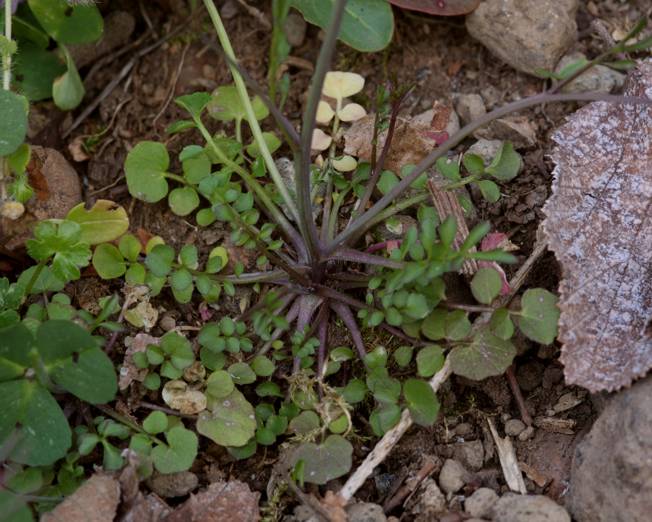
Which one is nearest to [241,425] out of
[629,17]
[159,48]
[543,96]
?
[543,96]

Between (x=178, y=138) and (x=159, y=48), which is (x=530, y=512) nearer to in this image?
(x=178, y=138)

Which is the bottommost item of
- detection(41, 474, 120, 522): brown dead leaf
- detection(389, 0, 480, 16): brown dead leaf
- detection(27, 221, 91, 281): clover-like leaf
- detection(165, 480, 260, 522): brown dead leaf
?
detection(165, 480, 260, 522): brown dead leaf

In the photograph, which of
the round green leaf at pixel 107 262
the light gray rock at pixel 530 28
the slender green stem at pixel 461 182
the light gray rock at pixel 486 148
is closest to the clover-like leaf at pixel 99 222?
the round green leaf at pixel 107 262

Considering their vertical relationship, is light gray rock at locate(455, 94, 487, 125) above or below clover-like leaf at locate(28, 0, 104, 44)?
below

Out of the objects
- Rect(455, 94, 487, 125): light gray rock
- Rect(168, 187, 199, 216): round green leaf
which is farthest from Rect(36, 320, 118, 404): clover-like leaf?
Rect(455, 94, 487, 125): light gray rock

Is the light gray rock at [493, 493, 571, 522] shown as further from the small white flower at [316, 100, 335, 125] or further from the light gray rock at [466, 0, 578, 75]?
the light gray rock at [466, 0, 578, 75]

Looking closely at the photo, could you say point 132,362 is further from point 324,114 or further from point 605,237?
point 605,237

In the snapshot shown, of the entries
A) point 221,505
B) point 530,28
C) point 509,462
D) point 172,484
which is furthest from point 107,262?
point 530,28
